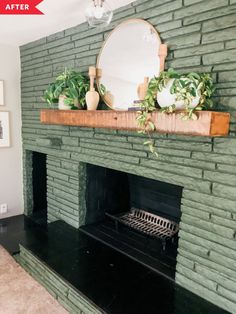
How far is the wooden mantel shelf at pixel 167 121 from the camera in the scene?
1.33 metres

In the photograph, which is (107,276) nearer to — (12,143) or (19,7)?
(19,7)

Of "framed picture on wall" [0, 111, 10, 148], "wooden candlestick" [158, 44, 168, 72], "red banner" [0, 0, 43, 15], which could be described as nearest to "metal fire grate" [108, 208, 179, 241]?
"wooden candlestick" [158, 44, 168, 72]

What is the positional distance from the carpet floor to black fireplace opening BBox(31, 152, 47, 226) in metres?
1.08

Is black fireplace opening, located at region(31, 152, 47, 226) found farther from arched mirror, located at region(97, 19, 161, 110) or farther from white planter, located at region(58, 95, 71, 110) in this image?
arched mirror, located at region(97, 19, 161, 110)

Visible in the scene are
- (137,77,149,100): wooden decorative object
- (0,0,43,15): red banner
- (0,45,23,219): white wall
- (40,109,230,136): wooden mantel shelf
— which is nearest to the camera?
(40,109,230,136): wooden mantel shelf

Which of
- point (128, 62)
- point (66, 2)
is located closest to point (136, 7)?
A: point (128, 62)

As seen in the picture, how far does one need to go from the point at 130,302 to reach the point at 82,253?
67 centimetres

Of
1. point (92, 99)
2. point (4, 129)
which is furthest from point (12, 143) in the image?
point (92, 99)

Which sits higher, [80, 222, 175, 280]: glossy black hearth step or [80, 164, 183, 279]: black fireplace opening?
[80, 164, 183, 279]: black fireplace opening

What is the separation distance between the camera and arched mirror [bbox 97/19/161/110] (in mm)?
1840

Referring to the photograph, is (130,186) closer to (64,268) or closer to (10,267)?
(64,268)

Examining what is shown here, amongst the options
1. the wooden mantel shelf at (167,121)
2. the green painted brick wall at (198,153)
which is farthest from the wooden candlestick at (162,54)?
the wooden mantel shelf at (167,121)

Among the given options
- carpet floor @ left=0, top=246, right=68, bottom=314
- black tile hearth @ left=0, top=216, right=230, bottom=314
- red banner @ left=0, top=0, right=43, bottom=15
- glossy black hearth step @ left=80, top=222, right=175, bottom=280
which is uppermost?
red banner @ left=0, top=0, right=43, bottom=15

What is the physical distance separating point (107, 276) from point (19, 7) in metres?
2.05
